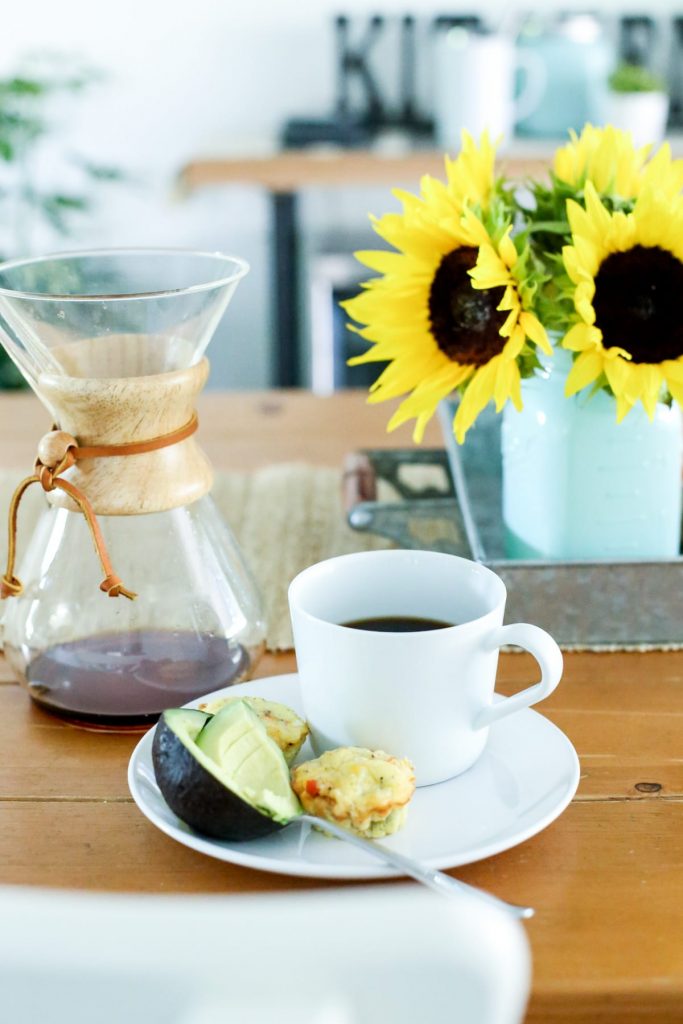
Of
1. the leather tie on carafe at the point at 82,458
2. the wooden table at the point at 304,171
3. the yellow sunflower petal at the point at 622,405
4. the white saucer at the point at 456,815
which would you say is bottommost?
the wooden table at the point at 304,171

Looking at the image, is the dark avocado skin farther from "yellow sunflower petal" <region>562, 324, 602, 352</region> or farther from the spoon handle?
"yellow sunflower petal" <region>562, 324, 602, 352</region>

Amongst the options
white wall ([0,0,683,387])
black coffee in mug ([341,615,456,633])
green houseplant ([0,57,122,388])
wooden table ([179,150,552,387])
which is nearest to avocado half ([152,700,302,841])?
black coffee in mug ([341,615,456,633])

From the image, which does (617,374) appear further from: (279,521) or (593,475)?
(279,521)

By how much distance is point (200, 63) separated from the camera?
10.2ft

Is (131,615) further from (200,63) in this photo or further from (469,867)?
(200,63)

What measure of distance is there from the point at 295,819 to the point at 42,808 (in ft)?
0.47

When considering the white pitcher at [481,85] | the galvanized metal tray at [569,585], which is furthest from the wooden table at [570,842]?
the white pitcher at [481,85]

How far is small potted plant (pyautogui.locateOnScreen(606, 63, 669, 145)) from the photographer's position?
268cm

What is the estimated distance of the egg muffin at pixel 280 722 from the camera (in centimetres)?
54

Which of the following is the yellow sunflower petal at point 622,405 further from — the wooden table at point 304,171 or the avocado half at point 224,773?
the wooden table at point 304,171

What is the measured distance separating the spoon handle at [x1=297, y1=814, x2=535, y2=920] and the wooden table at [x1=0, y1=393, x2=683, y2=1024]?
0.02 metres

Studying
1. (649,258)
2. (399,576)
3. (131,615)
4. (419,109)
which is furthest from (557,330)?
(419,109)

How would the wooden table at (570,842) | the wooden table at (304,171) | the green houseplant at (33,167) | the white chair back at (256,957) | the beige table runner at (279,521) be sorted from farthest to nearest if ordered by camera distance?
the green houseplant at (33,167) < the wooden table at (304,171) < the beige table runner at (279,521) < the wooden table at (570,842) < the white chair back at (256,957)

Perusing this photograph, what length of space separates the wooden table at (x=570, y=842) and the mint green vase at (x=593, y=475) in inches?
2.8
